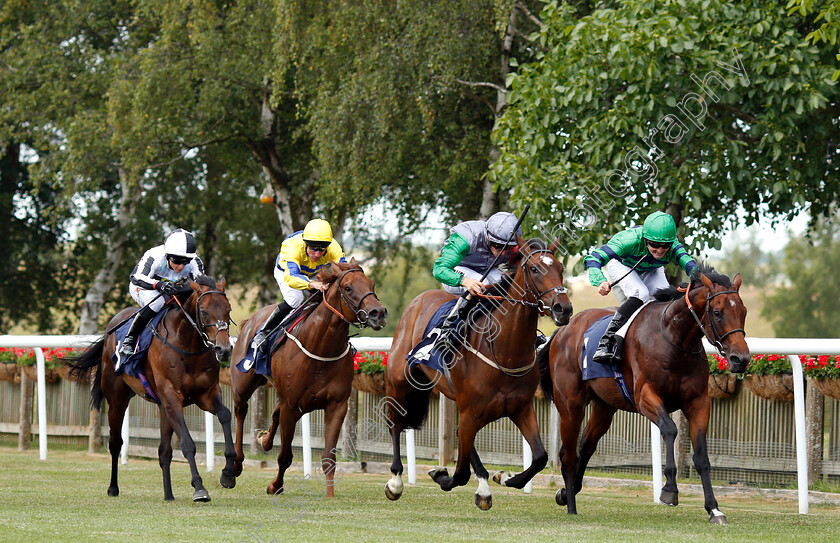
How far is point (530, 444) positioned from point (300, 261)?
2774 mm

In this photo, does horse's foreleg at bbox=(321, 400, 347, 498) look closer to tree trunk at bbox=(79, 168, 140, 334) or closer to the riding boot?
the riding boot

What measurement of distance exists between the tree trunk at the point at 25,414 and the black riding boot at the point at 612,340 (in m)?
9.34

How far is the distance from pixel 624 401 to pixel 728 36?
5.47 meters

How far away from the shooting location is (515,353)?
22.8 ft

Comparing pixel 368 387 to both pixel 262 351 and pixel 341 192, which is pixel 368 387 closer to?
pixel 262 351

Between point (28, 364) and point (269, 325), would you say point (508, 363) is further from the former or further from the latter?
point (28, 364)

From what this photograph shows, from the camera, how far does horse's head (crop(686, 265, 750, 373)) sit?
6.29 meters

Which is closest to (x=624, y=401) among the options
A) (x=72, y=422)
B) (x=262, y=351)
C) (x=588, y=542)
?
(x=588, y=542)

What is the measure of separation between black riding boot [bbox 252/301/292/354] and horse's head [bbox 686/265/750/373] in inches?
138

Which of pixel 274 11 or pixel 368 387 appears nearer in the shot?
pixel 368 387

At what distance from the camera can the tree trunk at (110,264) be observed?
2345 cm

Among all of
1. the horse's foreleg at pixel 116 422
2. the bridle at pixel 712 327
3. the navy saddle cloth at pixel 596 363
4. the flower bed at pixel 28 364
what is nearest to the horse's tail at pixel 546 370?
the navy saddle cloth at pixel 596 363

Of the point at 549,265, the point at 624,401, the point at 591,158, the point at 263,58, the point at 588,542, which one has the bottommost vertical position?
the point at 588,542

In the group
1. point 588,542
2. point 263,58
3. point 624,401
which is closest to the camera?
point 588,542
